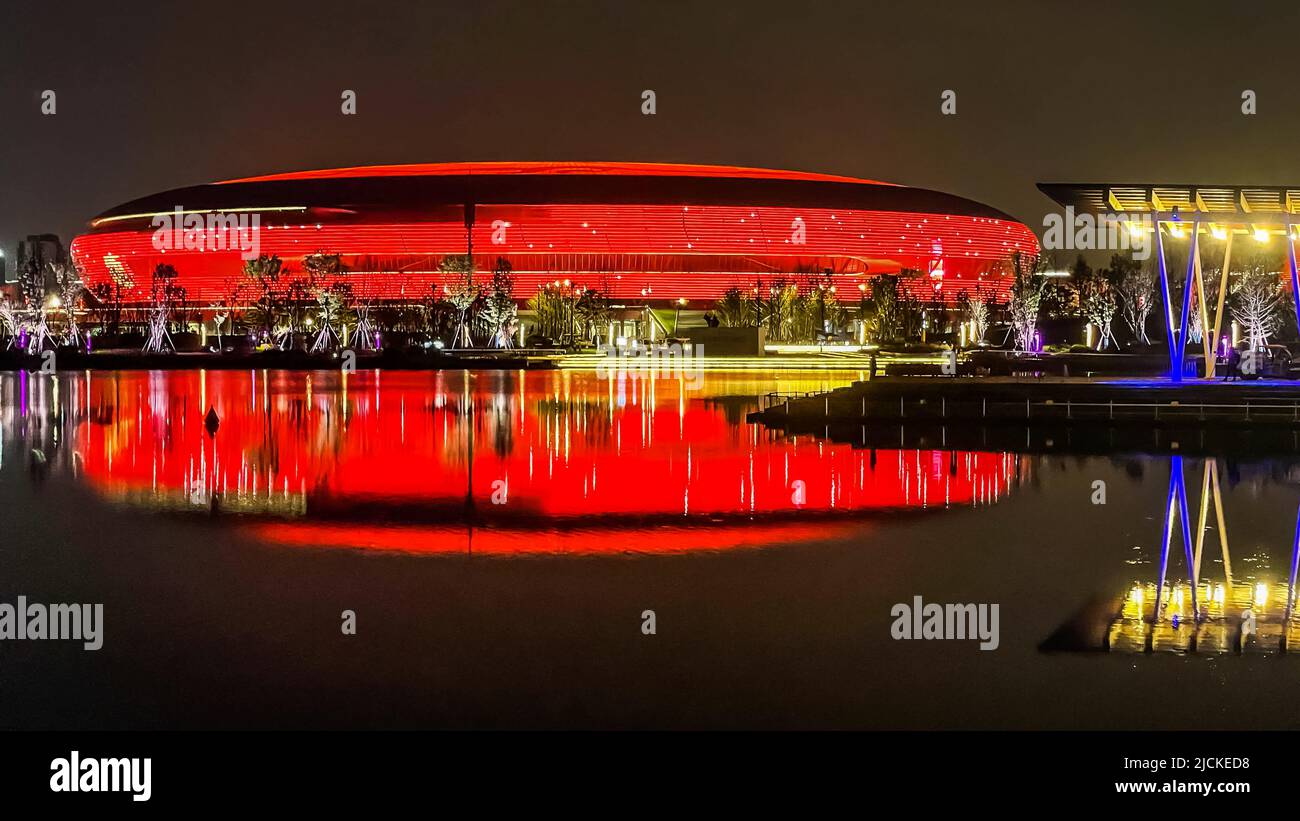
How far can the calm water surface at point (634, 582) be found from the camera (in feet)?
29.8

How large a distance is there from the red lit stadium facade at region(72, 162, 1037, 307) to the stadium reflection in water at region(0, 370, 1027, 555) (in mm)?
71698

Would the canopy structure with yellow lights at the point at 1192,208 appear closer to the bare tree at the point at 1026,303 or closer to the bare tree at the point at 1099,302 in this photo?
the bare tree at the point at 1026,303

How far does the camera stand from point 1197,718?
8.57 meters

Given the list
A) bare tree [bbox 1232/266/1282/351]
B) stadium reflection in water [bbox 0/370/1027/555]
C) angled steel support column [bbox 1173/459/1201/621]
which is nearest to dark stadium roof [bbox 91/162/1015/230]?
bare tree [bbox 1232/266/1282/351]

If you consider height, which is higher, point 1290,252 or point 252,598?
point 1290,252

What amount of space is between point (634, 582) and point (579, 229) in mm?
Answer: 97996

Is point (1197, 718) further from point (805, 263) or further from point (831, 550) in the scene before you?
point (805, 263)

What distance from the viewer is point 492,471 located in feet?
69.1

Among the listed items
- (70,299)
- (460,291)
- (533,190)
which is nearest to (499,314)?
(460,291)

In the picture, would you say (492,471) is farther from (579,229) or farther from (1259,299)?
(579,229)

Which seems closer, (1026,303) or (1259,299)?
(1259,299)
